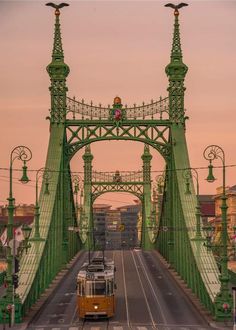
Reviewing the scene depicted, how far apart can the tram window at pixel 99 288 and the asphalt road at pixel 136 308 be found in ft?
5.85

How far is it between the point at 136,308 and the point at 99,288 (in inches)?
291

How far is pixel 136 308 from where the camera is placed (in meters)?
59.8

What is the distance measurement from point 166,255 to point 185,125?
73.5ft

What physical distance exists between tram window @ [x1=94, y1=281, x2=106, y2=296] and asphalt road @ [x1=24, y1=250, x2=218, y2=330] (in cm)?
178

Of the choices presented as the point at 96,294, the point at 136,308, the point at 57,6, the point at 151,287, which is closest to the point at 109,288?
the point at 96,294

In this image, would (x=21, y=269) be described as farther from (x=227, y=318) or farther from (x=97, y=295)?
(x=227, y=318)

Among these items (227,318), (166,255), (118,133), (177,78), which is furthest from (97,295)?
(166,255)

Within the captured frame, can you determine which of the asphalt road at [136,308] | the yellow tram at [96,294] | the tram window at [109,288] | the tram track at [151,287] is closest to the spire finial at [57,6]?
the asphalt road at [136,308]

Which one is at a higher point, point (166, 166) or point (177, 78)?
point (177, 78)

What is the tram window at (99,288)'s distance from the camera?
174 ft

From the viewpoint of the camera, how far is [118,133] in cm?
7681

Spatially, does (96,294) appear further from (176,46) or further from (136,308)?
(176,46)

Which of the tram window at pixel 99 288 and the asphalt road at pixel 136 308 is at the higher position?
the tram window at pixel 99 288

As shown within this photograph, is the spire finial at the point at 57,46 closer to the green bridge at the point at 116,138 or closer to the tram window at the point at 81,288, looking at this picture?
the green bridge at the point at 116,138
